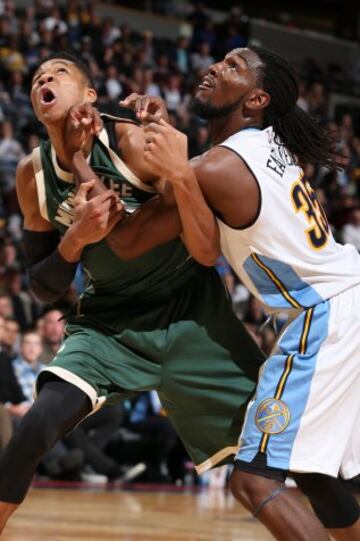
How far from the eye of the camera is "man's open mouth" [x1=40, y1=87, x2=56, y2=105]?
11.9 feet

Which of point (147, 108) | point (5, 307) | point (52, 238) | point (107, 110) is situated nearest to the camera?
point (147, 108)

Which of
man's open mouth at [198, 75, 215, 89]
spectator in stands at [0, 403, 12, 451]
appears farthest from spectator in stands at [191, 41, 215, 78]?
man's open mouth at [198, 75, 215, 89]

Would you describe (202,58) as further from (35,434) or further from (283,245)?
(35,434)

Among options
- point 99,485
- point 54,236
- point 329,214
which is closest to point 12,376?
point 99,485

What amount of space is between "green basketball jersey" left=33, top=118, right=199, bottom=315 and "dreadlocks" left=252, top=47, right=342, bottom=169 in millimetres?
545

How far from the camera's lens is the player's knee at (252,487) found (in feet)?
10.4

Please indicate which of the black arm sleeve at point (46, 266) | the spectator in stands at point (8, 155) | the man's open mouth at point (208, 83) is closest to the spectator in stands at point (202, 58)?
the spectator in stands at point (8, 155)

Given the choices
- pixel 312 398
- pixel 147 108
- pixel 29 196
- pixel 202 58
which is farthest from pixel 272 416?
pixel 202 58

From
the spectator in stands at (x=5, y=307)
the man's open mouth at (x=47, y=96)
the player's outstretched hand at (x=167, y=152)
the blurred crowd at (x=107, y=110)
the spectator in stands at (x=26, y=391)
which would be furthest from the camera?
the spectator in stands at (x=5, y=307)

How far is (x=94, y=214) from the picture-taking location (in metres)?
3.41

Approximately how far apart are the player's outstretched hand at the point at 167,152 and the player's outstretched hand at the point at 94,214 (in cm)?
22

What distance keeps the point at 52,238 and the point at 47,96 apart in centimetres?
61

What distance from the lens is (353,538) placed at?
141 inches

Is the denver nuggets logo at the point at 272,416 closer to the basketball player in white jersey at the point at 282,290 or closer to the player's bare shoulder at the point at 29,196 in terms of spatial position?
the basketball player in white jersey at the point at 282,290
